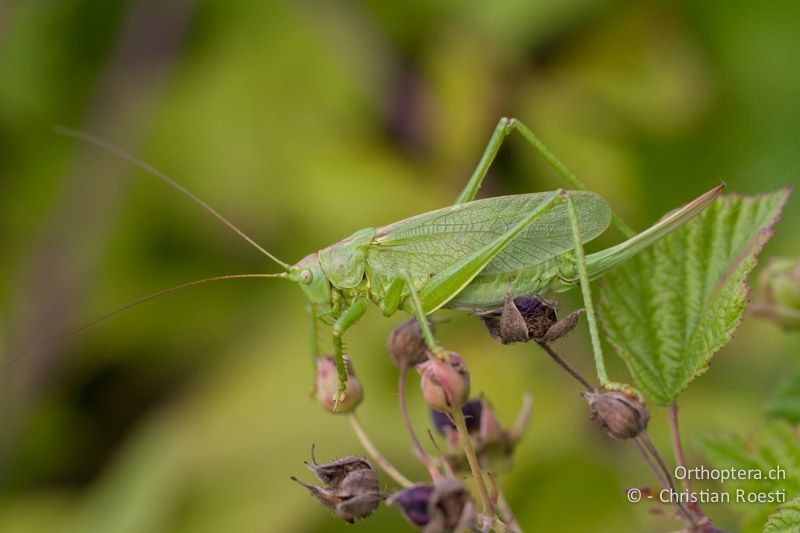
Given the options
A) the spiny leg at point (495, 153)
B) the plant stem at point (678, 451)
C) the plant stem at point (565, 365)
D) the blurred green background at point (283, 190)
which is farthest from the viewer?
the blurred green background at point (283, 190)

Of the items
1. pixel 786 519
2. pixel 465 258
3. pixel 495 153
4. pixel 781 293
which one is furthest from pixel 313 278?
pixel 786 519

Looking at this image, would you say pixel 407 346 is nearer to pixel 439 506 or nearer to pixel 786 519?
pixel 439 506

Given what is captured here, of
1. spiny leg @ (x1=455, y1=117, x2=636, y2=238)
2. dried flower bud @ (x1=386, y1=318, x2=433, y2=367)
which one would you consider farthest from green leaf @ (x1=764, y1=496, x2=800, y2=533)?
spiny leg @ (x1=455, y1=117, x2=636, y2=238)

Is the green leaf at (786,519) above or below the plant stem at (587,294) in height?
below

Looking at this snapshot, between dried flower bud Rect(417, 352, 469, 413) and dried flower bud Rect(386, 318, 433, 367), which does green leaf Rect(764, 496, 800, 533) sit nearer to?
dried flower bud Rect(417, 352, 469, 413)

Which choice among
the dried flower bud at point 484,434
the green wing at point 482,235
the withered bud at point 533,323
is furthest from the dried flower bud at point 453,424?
the green wing at point 482,235

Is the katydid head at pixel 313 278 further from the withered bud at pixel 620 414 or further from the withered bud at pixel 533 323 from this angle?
the withered bud at pixel 620 414

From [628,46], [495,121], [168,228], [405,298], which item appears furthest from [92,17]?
[405,298]

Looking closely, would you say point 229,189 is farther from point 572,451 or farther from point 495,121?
point 572,451
